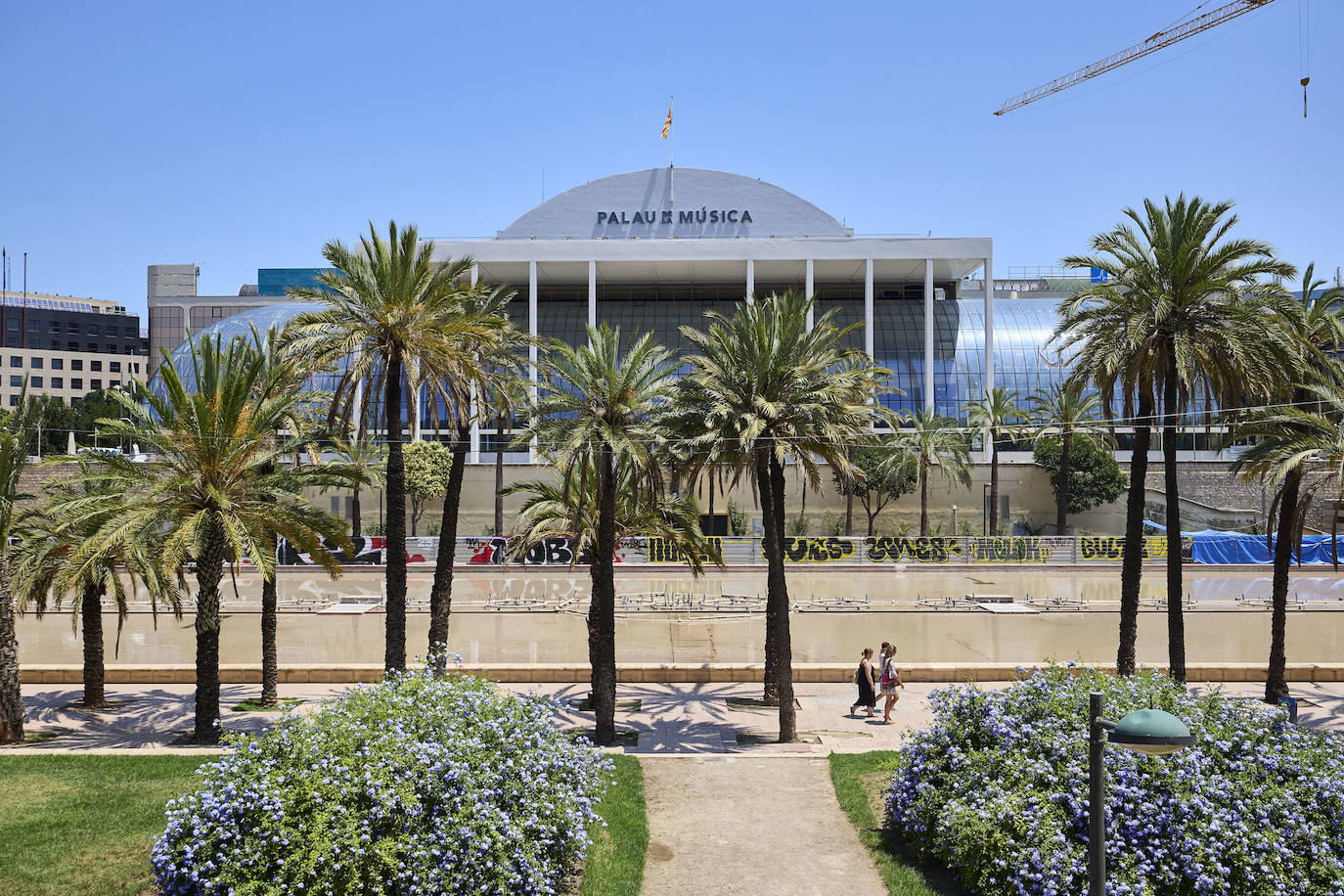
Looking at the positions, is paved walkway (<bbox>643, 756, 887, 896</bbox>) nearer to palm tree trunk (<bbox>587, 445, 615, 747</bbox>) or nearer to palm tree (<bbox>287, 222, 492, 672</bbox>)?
palm tree trunk (<bbox>587, 445, 615, 747</bbox>)

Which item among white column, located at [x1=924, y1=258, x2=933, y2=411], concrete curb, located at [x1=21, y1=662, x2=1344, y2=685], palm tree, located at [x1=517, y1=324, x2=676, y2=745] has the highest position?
white column, located at [x1=924, y1=258, x2=933, y2=411]

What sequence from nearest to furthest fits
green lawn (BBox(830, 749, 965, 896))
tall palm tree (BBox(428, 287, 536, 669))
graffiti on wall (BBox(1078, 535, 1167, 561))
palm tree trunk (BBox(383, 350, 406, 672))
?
green lawn (BBox(830, 749, 965, 896)) → palm tree trunk (BBox(383, 350, 406, 672)) → tall palm tree (BBox(428, 287, 536, 669)) → graffiti on wall (BBox(1078, 535, 1167, 561))

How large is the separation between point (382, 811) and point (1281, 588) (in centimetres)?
2024

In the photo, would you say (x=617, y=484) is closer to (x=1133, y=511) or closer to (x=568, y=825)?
(x=568, y=825)

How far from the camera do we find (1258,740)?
478 inches

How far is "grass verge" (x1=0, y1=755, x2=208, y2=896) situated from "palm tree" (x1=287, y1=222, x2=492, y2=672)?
5.78 m

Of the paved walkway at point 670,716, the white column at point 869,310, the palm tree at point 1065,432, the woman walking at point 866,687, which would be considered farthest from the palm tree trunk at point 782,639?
the white column at point 869,310

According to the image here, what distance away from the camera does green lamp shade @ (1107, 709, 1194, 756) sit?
7.80 m

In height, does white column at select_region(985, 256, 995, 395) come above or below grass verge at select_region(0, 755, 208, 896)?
above

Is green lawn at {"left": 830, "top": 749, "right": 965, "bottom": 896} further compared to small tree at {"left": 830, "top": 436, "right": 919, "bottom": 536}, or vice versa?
small tree at {"left": 830, "top": 436, "right": 919, "bottom": 536}

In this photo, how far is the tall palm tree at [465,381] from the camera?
20.5 meters

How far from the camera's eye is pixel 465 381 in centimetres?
2084

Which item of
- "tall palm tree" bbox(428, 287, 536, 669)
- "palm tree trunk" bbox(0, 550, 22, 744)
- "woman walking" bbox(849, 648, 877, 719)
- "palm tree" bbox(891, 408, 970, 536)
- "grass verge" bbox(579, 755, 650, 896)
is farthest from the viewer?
"palm tree" bbox(891, 408, 970, 536)

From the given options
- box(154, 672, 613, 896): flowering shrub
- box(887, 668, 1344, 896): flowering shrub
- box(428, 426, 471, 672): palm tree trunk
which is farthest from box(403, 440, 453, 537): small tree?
box(887, 668, 1344, 896): flowering shrub
